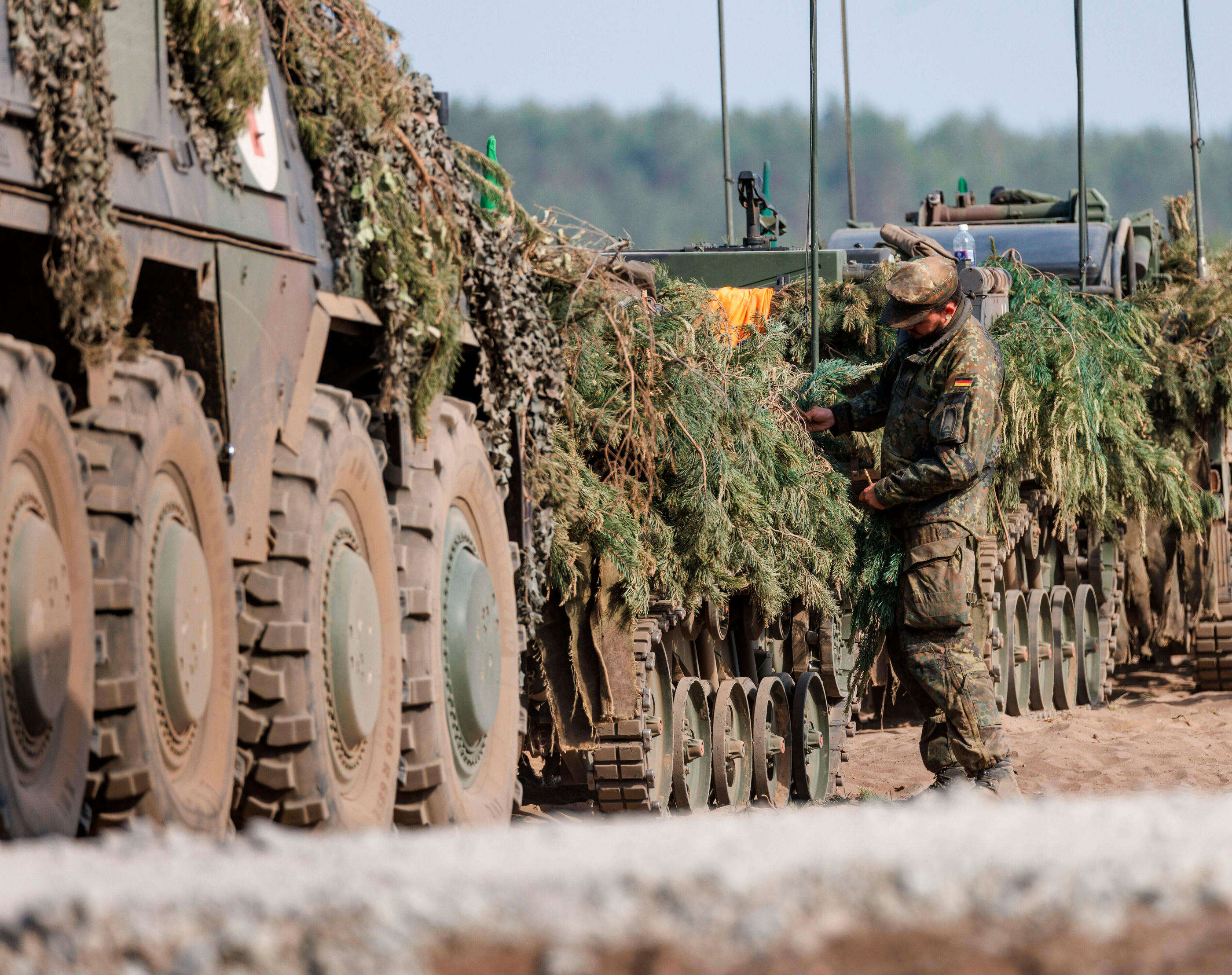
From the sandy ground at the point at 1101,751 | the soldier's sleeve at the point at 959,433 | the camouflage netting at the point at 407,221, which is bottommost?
the sandy ground at the point at 1101,751

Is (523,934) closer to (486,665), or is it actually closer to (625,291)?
(486,665)

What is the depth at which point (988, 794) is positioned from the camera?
22.0 ft

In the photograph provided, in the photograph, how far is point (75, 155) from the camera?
3.37 meters

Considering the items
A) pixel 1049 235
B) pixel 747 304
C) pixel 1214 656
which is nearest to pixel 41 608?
pixel 747 304

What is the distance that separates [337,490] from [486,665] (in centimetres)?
105

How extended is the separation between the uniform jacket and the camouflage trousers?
12cm

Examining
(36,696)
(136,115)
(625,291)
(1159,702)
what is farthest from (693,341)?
(1159,702)

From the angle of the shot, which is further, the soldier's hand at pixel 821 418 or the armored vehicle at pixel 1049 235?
the armored vehicle at pixel 1049 235

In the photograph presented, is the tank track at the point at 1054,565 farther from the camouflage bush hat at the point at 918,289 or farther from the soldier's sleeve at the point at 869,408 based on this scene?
the camouflage bush hat at the point at 918,289

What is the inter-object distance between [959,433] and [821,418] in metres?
0.80

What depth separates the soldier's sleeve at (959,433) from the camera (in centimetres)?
677

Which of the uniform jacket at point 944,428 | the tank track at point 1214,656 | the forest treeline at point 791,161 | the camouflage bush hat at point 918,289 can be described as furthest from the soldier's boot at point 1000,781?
the forest treeline at point 791,161

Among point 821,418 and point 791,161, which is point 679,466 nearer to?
point 821,418

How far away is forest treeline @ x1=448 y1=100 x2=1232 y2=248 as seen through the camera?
81.5 meters
